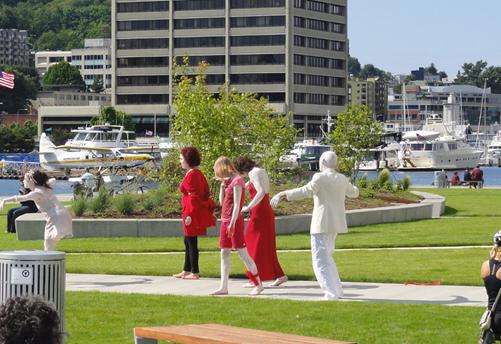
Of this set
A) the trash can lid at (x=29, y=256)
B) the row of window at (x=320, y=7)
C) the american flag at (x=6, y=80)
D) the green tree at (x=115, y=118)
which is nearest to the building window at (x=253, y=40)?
the row of window at (x=320, y=7)

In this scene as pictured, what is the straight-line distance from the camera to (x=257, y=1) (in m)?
151

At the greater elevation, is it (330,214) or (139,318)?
(330,214)

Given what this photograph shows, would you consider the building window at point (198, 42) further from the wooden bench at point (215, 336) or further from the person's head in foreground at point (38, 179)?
the wooden bench at point (215, 336)

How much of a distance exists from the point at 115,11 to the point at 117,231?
431ft

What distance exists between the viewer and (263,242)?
55.0 ft

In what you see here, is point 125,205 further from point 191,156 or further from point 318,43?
point 318,43

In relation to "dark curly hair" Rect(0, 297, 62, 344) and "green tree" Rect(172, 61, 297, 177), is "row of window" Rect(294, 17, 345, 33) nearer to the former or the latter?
"green tree" Rect(172, 61, 297, 177)

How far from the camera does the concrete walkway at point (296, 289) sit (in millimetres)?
15047

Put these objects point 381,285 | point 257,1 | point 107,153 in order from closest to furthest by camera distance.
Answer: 1. point 381,285
2. point 107,153
3. point 257,1

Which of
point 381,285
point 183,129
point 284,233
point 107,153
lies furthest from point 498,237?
point 107,153

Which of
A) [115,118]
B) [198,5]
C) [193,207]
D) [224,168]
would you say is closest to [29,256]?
[224,168]

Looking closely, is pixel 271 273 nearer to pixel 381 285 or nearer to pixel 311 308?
pixel 381 285

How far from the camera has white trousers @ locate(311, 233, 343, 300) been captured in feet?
49.2

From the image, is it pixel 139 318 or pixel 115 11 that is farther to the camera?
pixel 115 11
